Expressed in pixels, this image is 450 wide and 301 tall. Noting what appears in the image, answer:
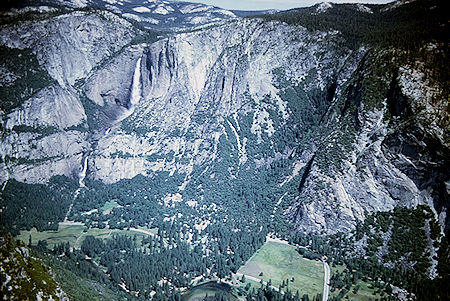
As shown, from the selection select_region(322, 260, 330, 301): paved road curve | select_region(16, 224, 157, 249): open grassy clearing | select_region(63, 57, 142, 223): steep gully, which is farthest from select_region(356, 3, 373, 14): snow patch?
select_region(16, 224, 157, 249): open grassy clearing

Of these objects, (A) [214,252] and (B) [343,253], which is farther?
(A) [214,252]

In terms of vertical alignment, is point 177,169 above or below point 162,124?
below

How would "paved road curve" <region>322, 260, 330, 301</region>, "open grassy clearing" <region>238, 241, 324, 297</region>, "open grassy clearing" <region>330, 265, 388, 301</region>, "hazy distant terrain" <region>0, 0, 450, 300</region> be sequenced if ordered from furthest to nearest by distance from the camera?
1. "hazy distant terrain" <region>0, 0, 450, 300</region>
2. "open grassy clearing" <region>238, 241, 324, 297</region>
3. "paved road curve" <region>322, 260, 330, 301</region>
4. "open grassy clearing" <region>330, 265, 388, 301</region>

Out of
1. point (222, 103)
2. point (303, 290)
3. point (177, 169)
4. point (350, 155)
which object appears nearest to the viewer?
point (303, 290)

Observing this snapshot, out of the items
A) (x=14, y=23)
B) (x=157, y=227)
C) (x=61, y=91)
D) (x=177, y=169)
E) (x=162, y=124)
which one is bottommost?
(x=157, y=227)

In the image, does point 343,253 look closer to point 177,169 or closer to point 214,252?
point 214,252

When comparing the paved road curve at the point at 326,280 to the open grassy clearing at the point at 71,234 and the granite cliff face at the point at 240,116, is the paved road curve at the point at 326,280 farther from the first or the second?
the open grassy clearing at the point at 71,234

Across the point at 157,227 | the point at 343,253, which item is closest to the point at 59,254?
the point at 157,227

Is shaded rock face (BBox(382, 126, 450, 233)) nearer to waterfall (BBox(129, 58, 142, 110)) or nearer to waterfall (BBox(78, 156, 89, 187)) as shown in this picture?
waterfall (BBox(78, 156, 89, 187))
